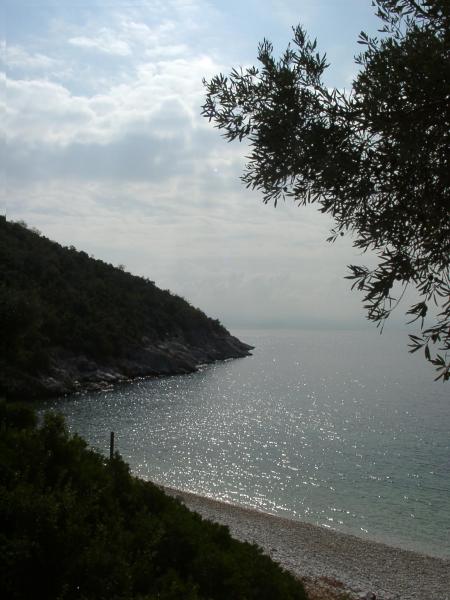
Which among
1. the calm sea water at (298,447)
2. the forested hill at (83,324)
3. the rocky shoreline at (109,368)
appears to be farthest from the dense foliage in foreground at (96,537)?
the rocky shoreline at (109,368)

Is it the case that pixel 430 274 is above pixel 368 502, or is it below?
above

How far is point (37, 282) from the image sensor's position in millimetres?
79750

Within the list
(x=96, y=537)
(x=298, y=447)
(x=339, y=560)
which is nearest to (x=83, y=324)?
(x=298, y=447)

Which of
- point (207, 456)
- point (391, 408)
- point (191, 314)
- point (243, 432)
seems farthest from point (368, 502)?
point (191, 314)

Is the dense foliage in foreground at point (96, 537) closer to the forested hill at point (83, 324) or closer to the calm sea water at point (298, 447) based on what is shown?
the calm sea water at point (298, 447)

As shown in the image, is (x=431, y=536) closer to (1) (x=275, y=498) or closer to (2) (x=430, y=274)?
(1) (x=275, y=498)

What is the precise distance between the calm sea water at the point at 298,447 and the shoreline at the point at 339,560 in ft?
8.04

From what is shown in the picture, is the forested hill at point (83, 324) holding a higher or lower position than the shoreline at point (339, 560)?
higher

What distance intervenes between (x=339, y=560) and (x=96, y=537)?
16723mm

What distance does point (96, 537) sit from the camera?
7.46 meters

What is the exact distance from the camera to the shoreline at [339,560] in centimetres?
1803

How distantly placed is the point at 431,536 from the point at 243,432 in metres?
26.7

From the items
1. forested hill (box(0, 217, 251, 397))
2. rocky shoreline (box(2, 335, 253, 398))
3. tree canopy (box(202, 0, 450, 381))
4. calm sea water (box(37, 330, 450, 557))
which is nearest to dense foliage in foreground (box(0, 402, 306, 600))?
tree canopy (box(202, 0, 450, 381))

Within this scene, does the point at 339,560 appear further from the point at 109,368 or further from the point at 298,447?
the point at 109,368
